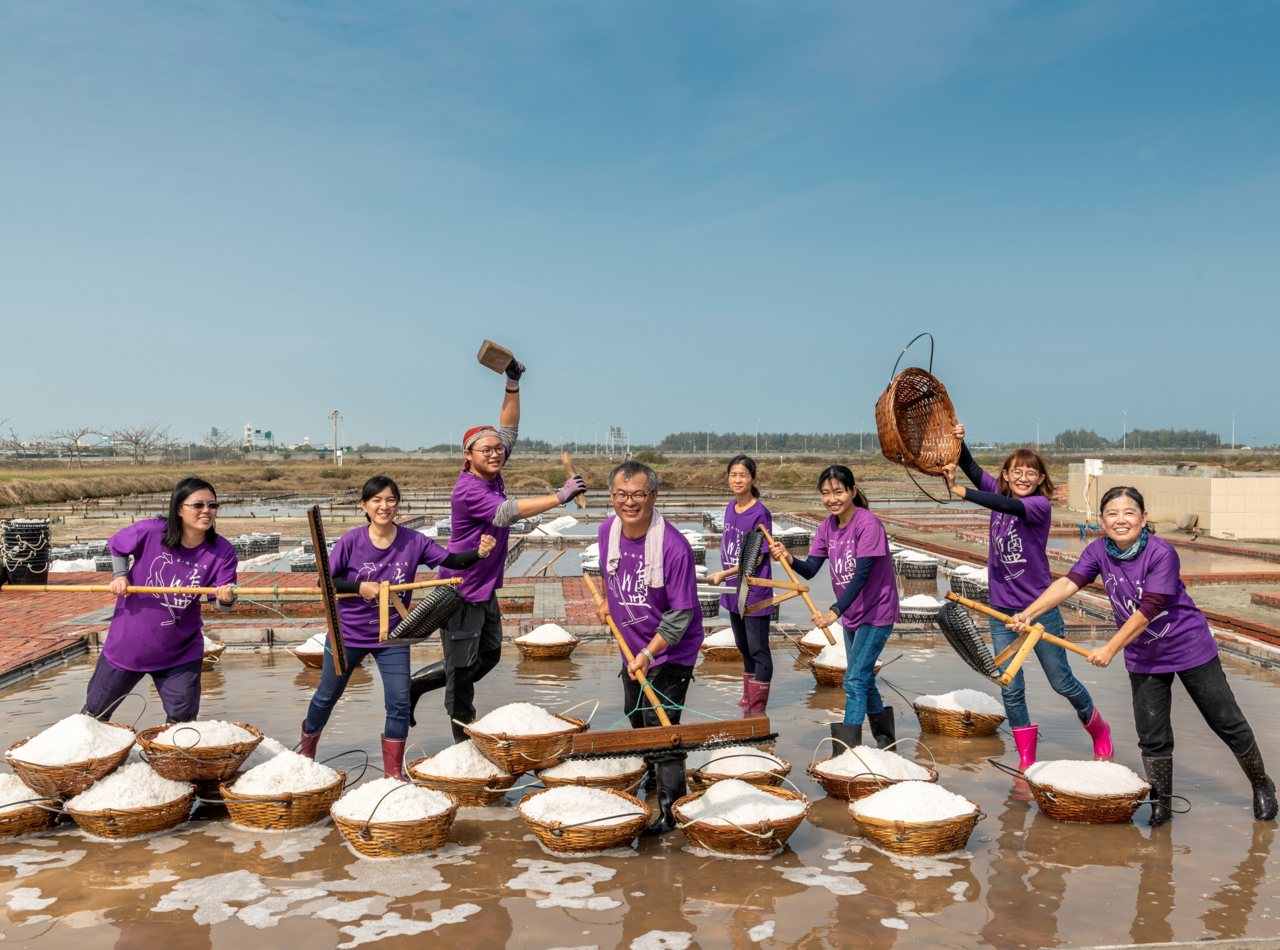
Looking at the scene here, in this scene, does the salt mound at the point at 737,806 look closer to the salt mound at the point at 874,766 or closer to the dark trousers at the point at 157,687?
the salt mound at the point at 874,766

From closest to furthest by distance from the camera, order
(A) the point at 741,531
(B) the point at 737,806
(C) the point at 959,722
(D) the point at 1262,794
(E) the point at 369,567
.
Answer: (B) the point at 737,806 → (D) the point at 1262,794 → (E) the point at 369,567 → (C) the point at 959,722 → (A) the point at 741,531

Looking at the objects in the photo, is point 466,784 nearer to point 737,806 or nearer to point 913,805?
point 737,806

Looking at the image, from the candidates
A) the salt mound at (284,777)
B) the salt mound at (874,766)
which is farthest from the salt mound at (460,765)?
the salt mound at (874,766)

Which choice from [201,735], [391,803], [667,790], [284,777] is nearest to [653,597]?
[667,790]

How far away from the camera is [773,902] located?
12.2 ft

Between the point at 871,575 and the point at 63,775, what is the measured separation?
3785 mm

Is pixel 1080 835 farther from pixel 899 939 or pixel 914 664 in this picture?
pixel 914 664

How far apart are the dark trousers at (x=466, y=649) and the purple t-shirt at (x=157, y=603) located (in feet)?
3.59

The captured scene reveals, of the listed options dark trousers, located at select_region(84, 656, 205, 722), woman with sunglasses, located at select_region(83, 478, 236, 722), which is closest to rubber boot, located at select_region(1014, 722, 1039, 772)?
woman with sunglasses, located at select_region(83, 478, 236, 722)

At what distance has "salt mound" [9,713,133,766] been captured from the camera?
4.34 metres

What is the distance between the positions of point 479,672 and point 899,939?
2515 mm

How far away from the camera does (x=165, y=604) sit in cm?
471

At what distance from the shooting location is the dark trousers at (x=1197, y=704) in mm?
4371

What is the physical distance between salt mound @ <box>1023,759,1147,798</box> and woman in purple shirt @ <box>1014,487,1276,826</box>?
4.4 inches
